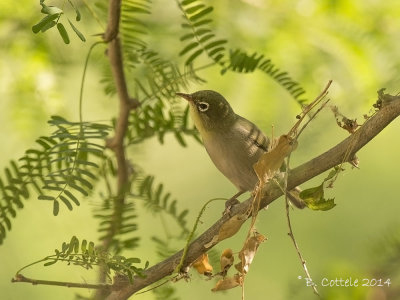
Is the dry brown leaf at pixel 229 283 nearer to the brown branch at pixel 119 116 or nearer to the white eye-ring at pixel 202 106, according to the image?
the brown branch at pixel 119 116

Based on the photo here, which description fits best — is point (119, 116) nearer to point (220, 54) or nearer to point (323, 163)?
point (220, 54)

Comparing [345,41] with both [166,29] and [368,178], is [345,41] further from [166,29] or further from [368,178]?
[368,178]

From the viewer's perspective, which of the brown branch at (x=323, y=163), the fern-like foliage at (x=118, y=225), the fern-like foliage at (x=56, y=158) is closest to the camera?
the brown branch at (x=323, y=163)

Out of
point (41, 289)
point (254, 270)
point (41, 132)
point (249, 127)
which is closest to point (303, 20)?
point (249, 127)

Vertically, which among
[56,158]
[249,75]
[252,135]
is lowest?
[56,158]

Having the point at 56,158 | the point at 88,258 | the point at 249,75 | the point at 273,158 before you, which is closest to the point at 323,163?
the point at 273,158

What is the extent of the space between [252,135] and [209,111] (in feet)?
0.36

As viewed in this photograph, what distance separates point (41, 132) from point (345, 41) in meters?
0.72

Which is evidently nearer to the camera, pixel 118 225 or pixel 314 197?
pixel 314 197

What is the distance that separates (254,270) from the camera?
7.35ft

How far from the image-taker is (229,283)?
0.94 metres

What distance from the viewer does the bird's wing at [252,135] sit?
157cm

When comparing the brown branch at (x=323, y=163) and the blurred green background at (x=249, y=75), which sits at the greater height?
the blurred green background at (x=249, y=75)

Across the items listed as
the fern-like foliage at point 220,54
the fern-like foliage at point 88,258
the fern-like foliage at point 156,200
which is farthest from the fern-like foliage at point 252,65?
the fern-like foliage at point 88,258
